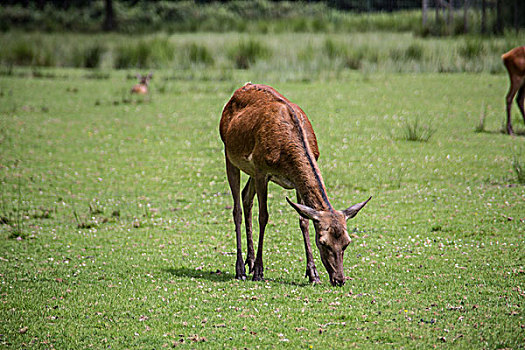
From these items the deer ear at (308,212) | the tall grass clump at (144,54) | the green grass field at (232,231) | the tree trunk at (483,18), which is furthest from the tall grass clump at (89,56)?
the deer ear at (308,212)

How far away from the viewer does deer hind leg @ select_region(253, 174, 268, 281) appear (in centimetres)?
775

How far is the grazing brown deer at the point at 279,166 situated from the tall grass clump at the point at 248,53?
67.5 ft

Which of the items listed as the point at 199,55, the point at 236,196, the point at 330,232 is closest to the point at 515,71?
the point at 236,196

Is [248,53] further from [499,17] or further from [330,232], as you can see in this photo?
[330,232]

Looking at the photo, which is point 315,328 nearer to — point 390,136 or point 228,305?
point 228,305

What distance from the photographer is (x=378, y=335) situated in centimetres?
631

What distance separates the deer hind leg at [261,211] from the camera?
7750mm

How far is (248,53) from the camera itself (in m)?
29.5

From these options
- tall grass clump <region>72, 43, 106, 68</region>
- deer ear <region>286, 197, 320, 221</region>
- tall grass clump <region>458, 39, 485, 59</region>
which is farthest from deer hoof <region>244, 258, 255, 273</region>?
tall grass clump <region>72, 43, 106, 68</region>

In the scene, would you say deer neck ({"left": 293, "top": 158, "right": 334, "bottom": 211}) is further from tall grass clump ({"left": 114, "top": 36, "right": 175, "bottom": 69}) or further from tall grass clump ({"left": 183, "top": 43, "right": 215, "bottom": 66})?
tall grass clump ({"left": 114, "top": 36, "right": 175, "bottom": 69})

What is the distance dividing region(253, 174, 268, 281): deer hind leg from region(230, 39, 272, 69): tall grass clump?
21.4 m

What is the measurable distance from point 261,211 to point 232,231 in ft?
9.42

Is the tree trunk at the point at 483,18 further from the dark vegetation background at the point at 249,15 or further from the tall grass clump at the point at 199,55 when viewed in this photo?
the tall grass clump at the point at 199,55

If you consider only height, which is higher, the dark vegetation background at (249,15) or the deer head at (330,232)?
the deer head at (330,232)
